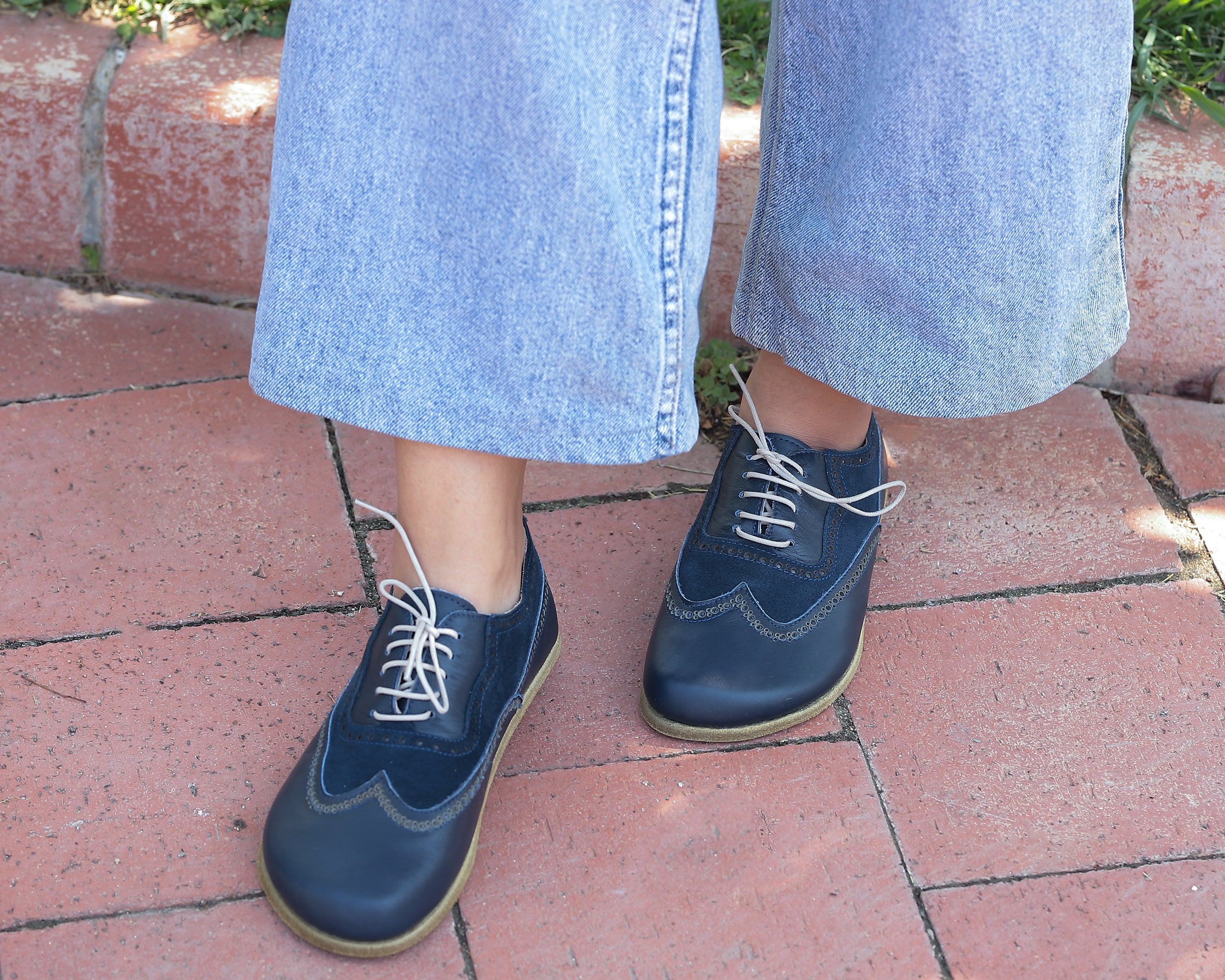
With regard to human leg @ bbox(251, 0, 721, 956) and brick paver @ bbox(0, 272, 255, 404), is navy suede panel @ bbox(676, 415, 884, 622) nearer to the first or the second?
human leg @ bbox(251, 0, 721, 956)

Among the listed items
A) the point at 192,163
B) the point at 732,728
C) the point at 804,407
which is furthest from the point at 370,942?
the point at 192,163

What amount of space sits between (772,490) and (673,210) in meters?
0.47

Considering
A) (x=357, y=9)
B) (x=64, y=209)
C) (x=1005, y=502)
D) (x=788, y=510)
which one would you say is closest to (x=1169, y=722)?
(x=1005, y=502)

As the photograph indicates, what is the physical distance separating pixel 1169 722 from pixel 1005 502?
398 mm

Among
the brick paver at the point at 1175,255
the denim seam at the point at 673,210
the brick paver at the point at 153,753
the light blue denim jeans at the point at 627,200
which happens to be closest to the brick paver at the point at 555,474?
the brick paver at the point at 153,753

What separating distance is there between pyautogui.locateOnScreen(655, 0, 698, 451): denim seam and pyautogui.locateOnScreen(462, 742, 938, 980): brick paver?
1.42 ft

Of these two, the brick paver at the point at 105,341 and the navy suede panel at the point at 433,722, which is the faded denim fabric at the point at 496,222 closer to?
the navy suede panel at the point at 433,722

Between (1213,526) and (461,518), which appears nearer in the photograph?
(461,518)

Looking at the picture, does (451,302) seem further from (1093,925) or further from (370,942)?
(1093,925)

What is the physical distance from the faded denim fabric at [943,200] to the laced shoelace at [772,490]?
0.36 ft

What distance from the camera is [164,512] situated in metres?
1.57

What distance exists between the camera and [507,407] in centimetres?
102

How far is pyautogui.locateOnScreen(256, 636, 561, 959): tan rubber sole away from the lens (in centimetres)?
109

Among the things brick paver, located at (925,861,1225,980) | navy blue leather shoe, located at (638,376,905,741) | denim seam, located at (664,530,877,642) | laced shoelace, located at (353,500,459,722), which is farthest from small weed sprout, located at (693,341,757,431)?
brick paver, located at (925,861,1225,980)
